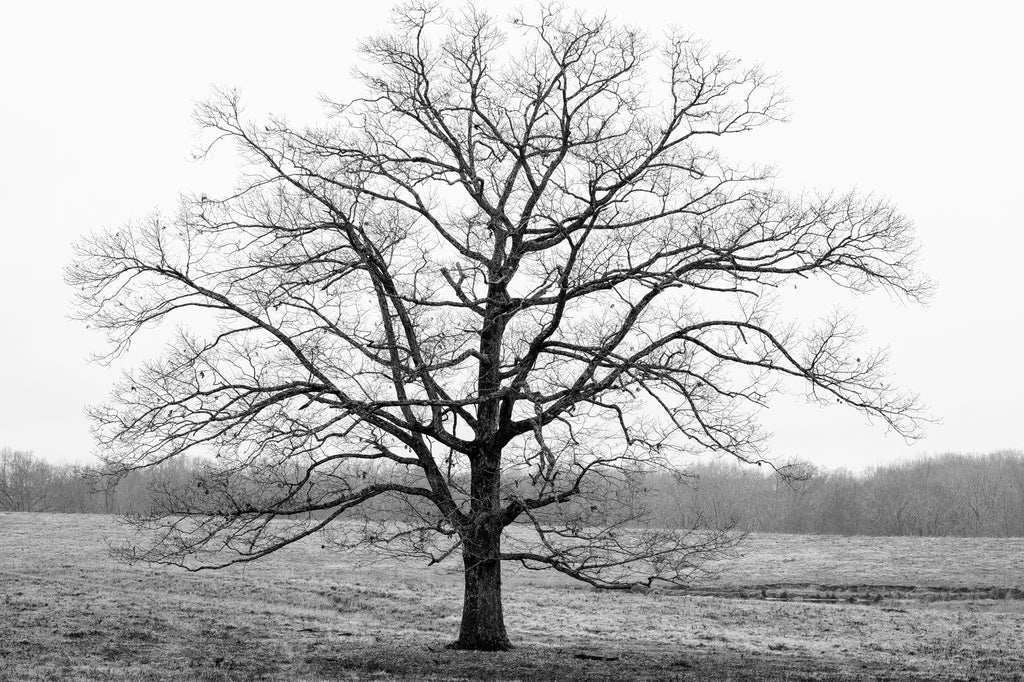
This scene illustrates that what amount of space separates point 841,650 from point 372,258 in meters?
14.2


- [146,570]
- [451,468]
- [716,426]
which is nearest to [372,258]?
[451,468]

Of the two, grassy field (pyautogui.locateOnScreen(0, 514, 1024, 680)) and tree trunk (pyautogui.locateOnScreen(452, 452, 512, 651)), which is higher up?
tree trunk (pyautogui.locateOnScreen(452, 452, 512, 651))

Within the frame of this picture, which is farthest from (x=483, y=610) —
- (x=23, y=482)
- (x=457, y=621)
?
(x=23, y=482)

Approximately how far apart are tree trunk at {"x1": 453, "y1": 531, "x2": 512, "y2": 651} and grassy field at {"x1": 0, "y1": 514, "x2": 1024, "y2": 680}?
50 cm

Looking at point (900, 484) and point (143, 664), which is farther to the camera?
point (900, 484)

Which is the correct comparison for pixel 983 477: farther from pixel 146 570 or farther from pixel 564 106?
pixel 564 106

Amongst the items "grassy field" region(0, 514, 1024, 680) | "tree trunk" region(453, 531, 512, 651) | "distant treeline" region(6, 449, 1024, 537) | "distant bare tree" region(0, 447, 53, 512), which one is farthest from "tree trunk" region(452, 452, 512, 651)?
"distant bare tree" region(0, 447, 53, 512)

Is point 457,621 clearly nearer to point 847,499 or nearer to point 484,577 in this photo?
point 484,577

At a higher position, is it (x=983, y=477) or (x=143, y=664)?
(x=983, y=477)

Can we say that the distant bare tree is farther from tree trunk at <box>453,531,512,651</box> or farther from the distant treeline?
tree trunk at <box>453,531,512,651</box>

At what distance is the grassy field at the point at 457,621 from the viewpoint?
1664cm

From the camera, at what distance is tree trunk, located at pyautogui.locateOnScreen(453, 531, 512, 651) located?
18125 mm

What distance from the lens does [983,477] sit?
92.3m

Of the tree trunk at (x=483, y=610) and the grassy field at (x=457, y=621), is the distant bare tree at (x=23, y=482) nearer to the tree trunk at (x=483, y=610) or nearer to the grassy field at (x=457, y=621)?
the grassy field at (x=457, y=621)
